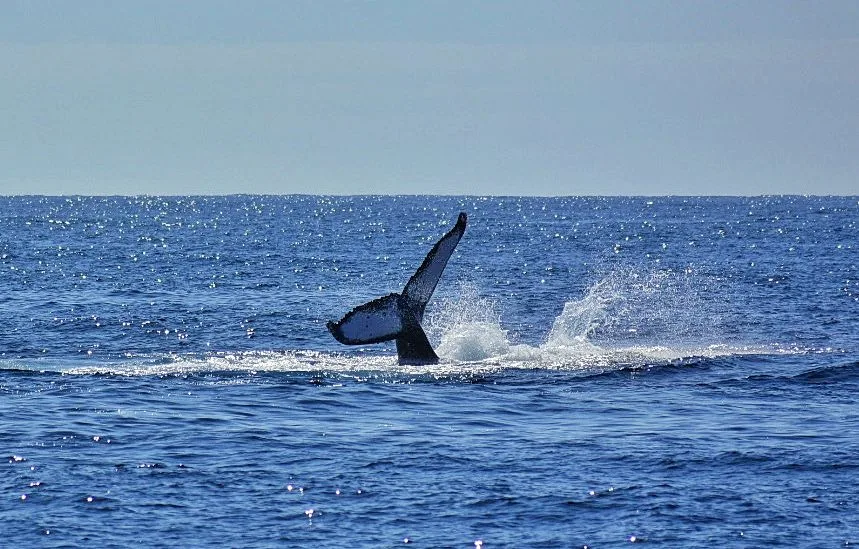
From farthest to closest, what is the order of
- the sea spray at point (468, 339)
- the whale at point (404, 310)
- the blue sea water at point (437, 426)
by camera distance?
the sea spray at point (468, 339)
the whale at point (404, 310)
the blue sea water at point (437, 426)

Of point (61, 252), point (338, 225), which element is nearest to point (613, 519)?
point (61, 252)

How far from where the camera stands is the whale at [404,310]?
23547 millimetres

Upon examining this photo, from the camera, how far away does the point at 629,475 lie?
56.4ft

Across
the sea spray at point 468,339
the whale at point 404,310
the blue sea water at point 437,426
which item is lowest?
the blue sea water at point 437,426

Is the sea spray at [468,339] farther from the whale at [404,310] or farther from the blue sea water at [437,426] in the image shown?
the whale at [404,310]

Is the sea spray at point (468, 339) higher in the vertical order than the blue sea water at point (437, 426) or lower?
higher

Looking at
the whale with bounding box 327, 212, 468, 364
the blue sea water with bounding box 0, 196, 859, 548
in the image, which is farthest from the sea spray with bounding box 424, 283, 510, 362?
the whale with bounding box 327, 212, 468, 364

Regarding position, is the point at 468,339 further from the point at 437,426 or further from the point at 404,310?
the point at 437,426

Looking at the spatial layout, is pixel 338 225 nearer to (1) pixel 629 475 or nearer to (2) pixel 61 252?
(2) pixel 61 252

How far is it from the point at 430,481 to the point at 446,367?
969 centimetres

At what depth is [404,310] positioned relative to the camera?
24641 mm

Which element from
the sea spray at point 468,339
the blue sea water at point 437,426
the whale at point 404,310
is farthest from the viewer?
the sea spray at point 468,339

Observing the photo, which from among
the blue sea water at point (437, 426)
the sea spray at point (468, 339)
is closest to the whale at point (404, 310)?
the blue sea water at point (437, 426)

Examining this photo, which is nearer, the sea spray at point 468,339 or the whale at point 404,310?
the whale at point 404,310
